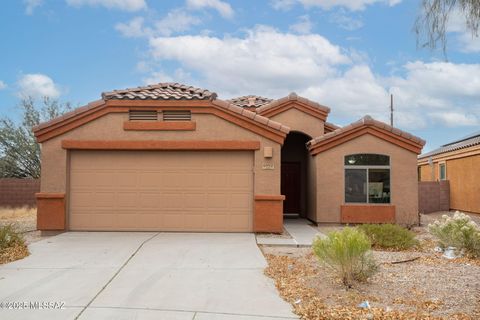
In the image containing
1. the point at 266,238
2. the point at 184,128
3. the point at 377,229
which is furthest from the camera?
the point at 184,128

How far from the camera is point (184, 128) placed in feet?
44.4

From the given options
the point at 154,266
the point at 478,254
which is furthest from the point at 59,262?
the point at 478,254

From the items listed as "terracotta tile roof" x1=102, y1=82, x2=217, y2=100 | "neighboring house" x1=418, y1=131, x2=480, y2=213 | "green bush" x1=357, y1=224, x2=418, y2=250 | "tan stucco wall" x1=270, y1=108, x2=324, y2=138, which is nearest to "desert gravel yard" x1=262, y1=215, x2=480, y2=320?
"green bush" x1=357, y1=224, x2=418, y2=250

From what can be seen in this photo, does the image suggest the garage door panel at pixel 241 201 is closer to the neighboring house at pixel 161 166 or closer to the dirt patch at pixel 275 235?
the neighboring house at pixel 161 166

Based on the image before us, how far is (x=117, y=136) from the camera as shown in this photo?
1362 cm

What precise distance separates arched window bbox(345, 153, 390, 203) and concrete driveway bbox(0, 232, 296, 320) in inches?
237

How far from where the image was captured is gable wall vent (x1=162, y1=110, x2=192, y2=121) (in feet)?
44.8

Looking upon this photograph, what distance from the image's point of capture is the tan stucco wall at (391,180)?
1638 cm

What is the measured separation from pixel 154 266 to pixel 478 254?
22.1 ft

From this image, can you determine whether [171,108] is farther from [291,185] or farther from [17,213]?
[17,213]

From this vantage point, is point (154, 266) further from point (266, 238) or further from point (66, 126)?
point (66, 126)

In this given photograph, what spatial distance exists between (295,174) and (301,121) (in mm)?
2502

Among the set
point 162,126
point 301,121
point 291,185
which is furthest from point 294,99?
point 162,126

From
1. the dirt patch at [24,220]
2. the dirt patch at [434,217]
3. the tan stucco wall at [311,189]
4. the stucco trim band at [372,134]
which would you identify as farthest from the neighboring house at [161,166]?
the dirt patch at [434,217]
